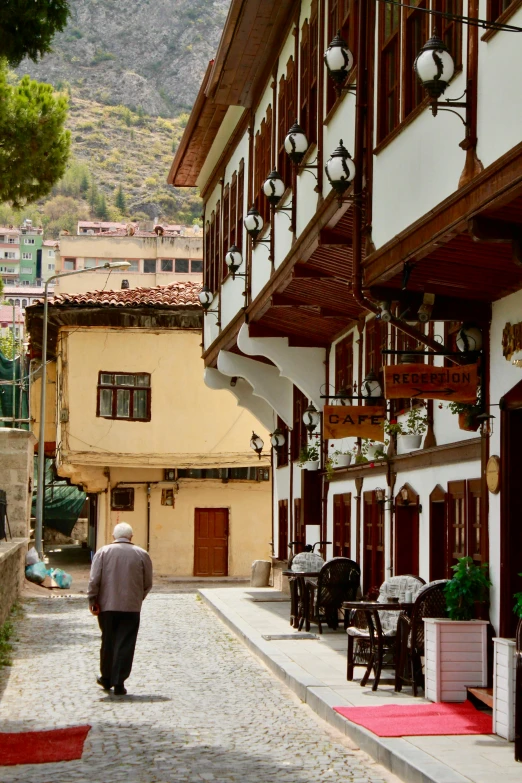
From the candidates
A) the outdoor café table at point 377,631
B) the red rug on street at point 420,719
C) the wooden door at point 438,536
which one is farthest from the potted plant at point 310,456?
the red rug on street at point 420,719

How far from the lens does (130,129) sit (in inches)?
7456

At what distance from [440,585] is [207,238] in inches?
686

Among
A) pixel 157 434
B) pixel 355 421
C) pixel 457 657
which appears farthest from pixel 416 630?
pixel 157 434

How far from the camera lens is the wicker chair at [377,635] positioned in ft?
39.9

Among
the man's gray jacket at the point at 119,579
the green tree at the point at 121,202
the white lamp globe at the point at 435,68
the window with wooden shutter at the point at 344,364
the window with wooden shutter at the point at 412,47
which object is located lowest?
the man's gray jacket at the point at 119,579

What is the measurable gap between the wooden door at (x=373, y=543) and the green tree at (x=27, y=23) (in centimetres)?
732

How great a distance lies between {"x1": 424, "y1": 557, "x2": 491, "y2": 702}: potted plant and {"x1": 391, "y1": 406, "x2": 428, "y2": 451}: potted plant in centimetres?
328

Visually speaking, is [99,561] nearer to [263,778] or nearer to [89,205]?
[263,778]

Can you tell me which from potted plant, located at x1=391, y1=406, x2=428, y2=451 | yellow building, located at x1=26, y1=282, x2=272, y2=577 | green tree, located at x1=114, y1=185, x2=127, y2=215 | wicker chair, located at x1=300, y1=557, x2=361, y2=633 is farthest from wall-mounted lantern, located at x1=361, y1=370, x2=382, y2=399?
green tree, located at x1=114, y1=185, x2=127, y2=215

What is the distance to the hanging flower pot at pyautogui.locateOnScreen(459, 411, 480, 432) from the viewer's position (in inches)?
456

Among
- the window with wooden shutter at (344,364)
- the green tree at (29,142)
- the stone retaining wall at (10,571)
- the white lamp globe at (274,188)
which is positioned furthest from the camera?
the green tree at (29,142)

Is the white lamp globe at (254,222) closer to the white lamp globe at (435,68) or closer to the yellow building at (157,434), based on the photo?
the white lamp globe at (435,68)

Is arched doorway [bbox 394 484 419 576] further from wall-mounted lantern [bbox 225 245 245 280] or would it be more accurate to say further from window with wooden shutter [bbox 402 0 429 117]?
wall-mounted lantern [bbox 225 245 245 280]

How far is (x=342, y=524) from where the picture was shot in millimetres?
19844
